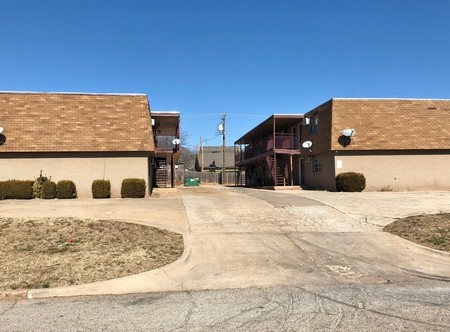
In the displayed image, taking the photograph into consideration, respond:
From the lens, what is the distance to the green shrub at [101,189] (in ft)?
62.8

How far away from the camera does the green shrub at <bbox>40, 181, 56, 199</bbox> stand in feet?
61.0

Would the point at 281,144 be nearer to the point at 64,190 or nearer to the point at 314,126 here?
the point at 314,126

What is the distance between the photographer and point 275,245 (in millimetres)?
9797

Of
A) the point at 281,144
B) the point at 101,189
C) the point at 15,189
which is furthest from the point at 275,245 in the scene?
the point at 281,144

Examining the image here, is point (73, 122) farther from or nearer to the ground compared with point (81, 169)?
farther from the ground

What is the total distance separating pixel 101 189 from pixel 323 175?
12.5 metres

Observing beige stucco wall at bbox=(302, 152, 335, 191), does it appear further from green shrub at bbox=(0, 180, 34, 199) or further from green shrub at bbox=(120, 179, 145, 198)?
green shrub at bbox=(0, 180, 34, 199)

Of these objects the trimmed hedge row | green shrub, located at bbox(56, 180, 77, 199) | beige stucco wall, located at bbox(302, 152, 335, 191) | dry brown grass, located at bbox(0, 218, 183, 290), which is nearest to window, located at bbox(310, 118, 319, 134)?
beige stucco wall, located at bbox(302, 152, 335, 191)

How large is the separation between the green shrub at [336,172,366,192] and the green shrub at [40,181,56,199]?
13.9 metres

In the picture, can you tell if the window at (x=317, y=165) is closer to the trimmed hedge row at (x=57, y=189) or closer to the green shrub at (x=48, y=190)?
the trimmed hedge row at (x=57, y=189)

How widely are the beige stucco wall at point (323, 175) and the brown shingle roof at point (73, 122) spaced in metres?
9.96

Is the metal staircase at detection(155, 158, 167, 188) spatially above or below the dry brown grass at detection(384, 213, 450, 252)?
above

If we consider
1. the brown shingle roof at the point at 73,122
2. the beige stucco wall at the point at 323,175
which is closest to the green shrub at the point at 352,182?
the beige stucco wall at the point at 323,175

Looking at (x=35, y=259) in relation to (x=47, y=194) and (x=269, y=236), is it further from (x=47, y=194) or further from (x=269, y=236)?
(x=47, y=194)
